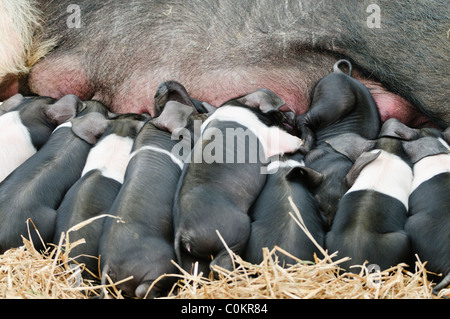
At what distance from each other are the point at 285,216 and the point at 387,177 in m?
0.45

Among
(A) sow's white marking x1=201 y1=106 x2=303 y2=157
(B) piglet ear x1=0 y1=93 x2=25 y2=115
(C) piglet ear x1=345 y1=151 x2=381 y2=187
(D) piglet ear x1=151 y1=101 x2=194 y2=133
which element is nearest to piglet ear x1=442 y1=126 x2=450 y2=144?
(C) piglet ear x1=345 y1=151 x2=381 y2=187

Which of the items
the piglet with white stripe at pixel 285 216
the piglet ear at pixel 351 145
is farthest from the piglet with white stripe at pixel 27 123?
the piglet ear at pixel 351 145

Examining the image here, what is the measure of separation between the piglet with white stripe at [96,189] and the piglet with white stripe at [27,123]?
0.94ft

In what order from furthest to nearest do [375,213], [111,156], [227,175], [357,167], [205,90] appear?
[205,90]
[111,156]
[357,167]
[227,175]
[375,213]

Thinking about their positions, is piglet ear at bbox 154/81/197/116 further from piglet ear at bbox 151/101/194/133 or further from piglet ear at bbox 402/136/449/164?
piglet ear at bbox 402/136/449/164

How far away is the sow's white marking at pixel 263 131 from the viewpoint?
231 centimetres

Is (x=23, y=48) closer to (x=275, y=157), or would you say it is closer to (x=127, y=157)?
(x=127, y=157)


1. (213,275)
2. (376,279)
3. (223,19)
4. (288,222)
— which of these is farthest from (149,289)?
(223,19)

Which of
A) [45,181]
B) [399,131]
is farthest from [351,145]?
[45,181]

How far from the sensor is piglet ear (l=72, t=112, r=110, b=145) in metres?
2.49

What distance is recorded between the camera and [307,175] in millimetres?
2156

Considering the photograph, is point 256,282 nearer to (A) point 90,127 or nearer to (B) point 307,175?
(B) point 307,175

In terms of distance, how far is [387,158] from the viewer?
2.28m

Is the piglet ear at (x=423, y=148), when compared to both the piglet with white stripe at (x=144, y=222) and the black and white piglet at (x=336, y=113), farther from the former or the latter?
the piglet with white stripe at (x=144, y=222)
